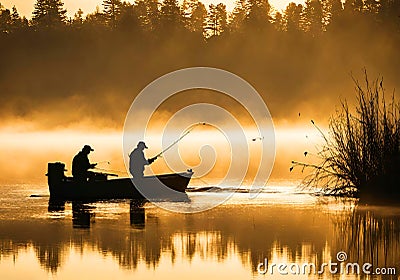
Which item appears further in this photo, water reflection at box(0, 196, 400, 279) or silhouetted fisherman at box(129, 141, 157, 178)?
silhouetted fisherman at box(129, 141, 157, 178)

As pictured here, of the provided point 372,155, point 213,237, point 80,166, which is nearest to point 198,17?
point 80,166

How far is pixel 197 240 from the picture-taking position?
65.9 ft

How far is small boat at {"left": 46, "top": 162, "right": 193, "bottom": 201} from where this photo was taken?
29.5 meters

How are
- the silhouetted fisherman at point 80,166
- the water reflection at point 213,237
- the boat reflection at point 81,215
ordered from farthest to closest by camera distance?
the silhouetted fisherman at point 80,166, the boat reflection at point 81,215, the water reflection at point 213,237

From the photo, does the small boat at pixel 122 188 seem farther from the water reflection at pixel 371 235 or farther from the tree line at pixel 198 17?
the tree line at pixel 198 17

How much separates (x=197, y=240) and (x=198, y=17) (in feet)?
252

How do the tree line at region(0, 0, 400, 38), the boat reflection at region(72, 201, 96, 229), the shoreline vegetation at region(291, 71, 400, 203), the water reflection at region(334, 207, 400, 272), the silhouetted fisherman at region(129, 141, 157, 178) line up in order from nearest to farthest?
the water reflection at region(334, 207, 400, 272) → the boat reflection at region(72, 201, 96, 229) → the shoreline vegetation at region(291, 71, 400, 203) → the silhouetted fisherman at region(129, 141, 157, 178) → the tree line at region(0, 0, 400, 38)

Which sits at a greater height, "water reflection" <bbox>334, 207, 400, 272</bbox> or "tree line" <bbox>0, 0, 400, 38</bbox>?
"tree line" <bbox>0, 0, 400, 38</bbox>

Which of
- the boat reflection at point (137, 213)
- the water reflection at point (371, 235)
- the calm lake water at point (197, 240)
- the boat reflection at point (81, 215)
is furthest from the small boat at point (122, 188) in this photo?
the water reflection at point (371, 235)

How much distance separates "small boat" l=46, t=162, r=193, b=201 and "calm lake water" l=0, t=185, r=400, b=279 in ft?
6.43

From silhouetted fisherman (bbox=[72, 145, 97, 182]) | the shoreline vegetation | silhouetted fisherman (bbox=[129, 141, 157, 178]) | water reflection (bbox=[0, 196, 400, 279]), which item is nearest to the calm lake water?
water reflection (bbox=[0, 196, 400, 279])

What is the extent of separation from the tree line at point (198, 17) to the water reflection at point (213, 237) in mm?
67696

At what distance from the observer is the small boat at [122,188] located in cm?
2945

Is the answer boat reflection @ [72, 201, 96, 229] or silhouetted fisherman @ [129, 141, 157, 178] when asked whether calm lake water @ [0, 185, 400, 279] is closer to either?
boat reflection @ [72, 201, 96, 229]
